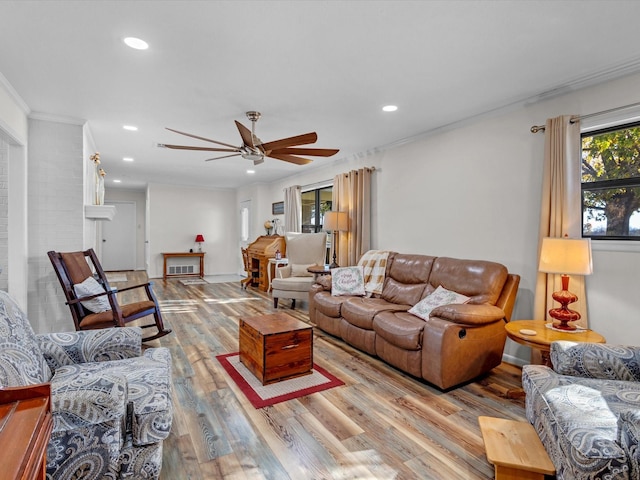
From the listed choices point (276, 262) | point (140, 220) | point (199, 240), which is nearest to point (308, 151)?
point (276, 262)

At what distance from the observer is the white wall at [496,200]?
8.23ft

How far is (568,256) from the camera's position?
92.6 inches

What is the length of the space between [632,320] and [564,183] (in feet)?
3.62

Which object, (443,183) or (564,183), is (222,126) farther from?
(564,183)

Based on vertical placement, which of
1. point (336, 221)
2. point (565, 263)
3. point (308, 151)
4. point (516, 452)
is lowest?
point (516, 452)

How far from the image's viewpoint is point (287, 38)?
82.7 inches

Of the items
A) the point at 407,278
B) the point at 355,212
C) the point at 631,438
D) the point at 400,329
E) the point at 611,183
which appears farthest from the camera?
the point at 355,212

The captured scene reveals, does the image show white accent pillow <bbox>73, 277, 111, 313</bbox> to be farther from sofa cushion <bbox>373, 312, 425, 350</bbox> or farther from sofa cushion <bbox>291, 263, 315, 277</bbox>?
sofa cushion <bbox>291, 263, 315, 277</bbox>

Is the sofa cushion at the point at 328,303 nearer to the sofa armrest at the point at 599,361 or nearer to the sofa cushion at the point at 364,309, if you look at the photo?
the sofa cushion at the point at 364,309

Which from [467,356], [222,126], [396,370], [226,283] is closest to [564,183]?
[467,356]

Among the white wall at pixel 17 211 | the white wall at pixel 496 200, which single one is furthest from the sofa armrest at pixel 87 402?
the white wall at pixel 496 200

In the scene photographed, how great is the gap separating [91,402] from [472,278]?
2.93 m

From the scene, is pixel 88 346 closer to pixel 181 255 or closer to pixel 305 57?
pixel 305 57

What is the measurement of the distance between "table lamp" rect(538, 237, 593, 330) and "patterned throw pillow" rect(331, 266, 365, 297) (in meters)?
1.94
